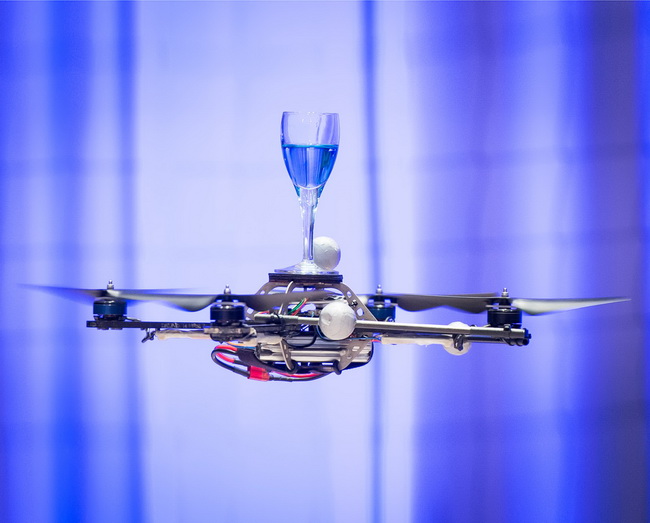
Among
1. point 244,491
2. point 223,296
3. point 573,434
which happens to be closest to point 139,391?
point 244,491

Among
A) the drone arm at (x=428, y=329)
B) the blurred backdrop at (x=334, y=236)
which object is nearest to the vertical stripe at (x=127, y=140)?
the blurred backdrop at (x=334, y=236)

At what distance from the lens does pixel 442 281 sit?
215cm

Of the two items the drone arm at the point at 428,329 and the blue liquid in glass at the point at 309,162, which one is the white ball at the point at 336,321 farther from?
the blue liquid in glass at the point at 309,162

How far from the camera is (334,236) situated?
7.03ft

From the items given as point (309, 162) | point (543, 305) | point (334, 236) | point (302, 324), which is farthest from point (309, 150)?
point (334, 236)

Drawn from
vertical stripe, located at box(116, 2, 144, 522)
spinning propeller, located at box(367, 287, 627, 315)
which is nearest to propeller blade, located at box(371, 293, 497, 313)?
spinning propeller, located at box(367, 287, 627, 315)

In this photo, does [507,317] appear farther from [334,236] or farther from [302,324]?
[334,236]

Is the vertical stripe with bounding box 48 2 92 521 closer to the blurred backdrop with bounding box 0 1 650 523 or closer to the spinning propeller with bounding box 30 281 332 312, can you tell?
the blurred backdrop with bounding box 0 1 650 523

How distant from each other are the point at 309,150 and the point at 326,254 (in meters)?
0.13

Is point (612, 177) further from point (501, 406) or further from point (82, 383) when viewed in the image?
point (82, 383)

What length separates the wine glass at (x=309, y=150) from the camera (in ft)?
3.42

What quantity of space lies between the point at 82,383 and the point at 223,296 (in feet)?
4.35

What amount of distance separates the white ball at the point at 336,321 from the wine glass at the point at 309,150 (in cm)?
15

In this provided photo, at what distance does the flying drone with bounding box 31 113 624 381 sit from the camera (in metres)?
0.91
